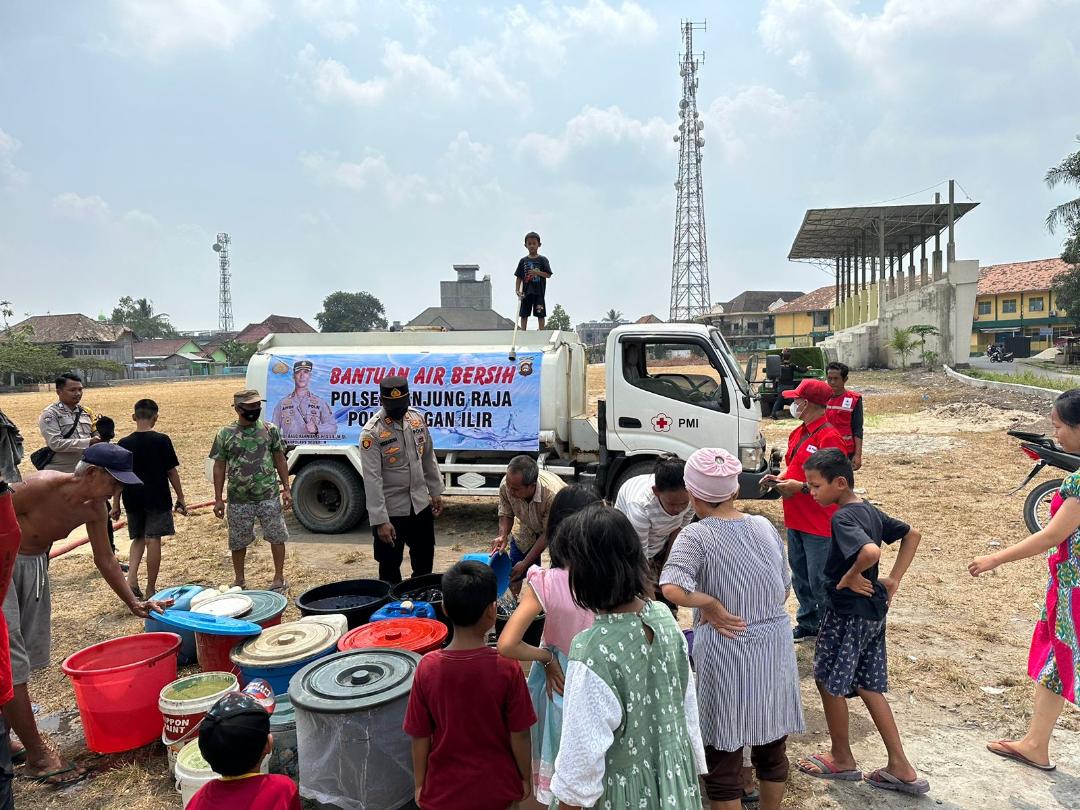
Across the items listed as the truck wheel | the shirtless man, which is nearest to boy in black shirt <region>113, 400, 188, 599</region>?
the shirtless man

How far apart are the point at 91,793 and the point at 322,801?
1.38 m

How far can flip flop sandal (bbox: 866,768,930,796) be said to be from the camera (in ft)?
9.98

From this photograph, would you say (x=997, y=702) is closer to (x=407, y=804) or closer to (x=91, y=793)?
(x=407, y=804)

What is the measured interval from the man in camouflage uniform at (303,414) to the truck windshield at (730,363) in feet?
14.5

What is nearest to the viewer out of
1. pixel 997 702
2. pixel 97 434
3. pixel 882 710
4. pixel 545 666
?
pixel 545 666

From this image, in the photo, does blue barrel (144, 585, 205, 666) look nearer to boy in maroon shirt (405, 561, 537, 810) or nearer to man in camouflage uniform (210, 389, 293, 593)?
man in camouflage uniform (210, 389, 293, 593)

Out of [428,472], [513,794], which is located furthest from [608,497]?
[513,794]

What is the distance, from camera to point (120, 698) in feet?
11.0

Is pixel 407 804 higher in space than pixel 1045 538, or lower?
lower

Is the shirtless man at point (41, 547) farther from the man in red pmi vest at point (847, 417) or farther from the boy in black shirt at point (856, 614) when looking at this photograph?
the man in red pmi vest at point (847, 417)

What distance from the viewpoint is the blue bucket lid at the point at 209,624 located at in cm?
353

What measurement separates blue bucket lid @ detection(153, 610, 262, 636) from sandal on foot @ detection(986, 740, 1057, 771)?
12.5 ft

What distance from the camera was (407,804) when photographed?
2826mm

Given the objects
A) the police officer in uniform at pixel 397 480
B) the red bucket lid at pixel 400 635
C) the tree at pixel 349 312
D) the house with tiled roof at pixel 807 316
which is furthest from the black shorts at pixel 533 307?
the tree at pixel 349 312
